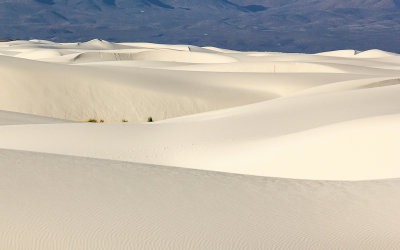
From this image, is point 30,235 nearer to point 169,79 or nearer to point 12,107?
point 12,107

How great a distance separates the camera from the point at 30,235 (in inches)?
187

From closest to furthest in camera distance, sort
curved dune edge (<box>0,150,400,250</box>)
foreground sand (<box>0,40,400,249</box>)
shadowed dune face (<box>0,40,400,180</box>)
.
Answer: curved dune edge (<box>0,150,400,250</box>) < foreground sand (<box>0,40,400,249</box>) < shadowed dune face (<box>0,40,400,180</box>)

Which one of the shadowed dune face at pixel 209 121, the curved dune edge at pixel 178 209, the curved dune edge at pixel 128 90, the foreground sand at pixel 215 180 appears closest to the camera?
the curved dune edge at pixel 178 209

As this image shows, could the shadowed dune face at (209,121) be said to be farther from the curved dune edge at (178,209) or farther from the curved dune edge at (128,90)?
the curved dune edge at (178,209)

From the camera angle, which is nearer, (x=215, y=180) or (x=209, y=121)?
(x=215, y=180)

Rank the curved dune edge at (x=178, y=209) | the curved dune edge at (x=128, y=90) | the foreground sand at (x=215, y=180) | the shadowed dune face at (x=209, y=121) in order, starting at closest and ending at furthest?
1. the curved dune edge at (x=178, y=209)
2. the foreground sand at (x=215, y=180)
3. the shadowed dune face at (x=209, y=121)
4. the curved dune edge at (x=128, y=90)

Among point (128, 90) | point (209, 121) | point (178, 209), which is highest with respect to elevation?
point (178, 209)

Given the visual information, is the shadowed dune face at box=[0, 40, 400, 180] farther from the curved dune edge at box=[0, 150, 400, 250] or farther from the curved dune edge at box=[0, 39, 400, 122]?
the curved dune edge at box=[0, 150, 400, 250]

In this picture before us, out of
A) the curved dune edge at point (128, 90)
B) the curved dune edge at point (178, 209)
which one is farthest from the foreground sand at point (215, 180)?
the curved dune edge at point (128, 90)

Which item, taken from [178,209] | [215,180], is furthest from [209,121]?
[178,209]

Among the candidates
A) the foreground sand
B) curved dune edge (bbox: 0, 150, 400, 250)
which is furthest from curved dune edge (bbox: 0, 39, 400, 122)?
curved dune edge (bbox: 0, 150, 400, 250)

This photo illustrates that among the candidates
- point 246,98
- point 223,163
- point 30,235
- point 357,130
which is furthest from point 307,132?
point 246,98

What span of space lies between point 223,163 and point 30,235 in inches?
254

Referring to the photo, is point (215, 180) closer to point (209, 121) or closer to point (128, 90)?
point (209, 121)
